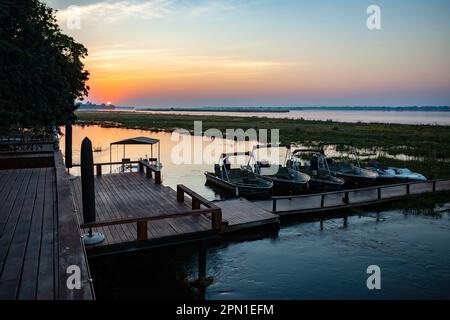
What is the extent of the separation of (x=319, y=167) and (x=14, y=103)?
19444mm

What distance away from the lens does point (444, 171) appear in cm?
2909

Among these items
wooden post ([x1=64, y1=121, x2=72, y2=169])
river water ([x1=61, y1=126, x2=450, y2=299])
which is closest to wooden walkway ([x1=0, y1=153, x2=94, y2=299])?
river water ([x1=61, y1=126, x2=450, y2=299])

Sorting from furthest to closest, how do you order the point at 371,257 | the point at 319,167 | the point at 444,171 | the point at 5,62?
the point at 444,171 → the point at 319,167 → the point at 371,257 → the point at 5,62

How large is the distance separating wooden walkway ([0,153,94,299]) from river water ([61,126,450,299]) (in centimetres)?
322

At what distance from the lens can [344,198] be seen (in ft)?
62.2

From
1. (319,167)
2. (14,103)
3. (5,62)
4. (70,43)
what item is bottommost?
(319,167)

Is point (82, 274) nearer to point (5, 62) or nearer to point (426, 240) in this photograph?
point (5, 62)

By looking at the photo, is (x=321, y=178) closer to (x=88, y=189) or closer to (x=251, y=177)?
(x=251, y=177)

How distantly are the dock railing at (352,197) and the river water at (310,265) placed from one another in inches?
39.7

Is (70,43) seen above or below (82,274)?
above

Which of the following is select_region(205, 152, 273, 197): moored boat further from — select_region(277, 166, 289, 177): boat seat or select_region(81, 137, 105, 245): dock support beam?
select_region(81, 137, 105, 245): dock support beam

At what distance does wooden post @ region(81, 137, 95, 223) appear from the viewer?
344 inches

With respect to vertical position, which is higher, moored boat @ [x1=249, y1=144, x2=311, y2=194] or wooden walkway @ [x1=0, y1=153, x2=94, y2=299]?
wooden walkway @ [x1=0, y1=153, x2=94, y2=299]
